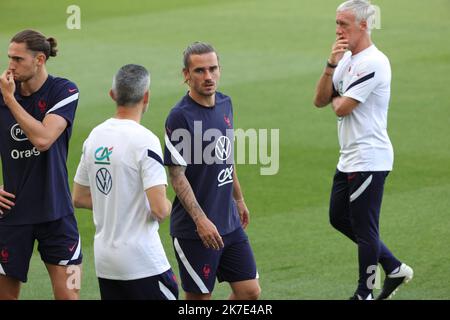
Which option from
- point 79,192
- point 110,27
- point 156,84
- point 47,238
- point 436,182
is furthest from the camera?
point 110,27

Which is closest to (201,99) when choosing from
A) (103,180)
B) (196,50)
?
(196,50)

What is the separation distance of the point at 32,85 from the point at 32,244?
→ 1051 mm

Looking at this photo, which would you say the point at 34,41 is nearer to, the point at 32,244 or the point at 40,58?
the point at 40,58

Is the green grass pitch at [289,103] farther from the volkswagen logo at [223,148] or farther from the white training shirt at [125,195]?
the white training shirt at [125,195]

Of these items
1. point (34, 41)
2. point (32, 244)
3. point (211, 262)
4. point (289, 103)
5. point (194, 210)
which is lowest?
point (211, 262)

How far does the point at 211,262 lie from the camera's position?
23.3 feet

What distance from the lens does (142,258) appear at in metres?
6.08

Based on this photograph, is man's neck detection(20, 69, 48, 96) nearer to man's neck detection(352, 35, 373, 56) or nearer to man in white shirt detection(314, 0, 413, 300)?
man in white shirt detection(314, 0, 413, 300)

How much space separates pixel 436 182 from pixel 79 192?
5.78m

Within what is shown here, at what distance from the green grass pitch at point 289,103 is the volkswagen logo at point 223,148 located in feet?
5.45

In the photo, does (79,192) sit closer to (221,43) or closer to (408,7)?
(221,43)

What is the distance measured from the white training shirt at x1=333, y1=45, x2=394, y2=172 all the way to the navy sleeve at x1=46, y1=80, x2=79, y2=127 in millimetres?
2122

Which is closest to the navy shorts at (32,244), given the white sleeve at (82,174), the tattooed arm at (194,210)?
the white sleeve at (82,174)
